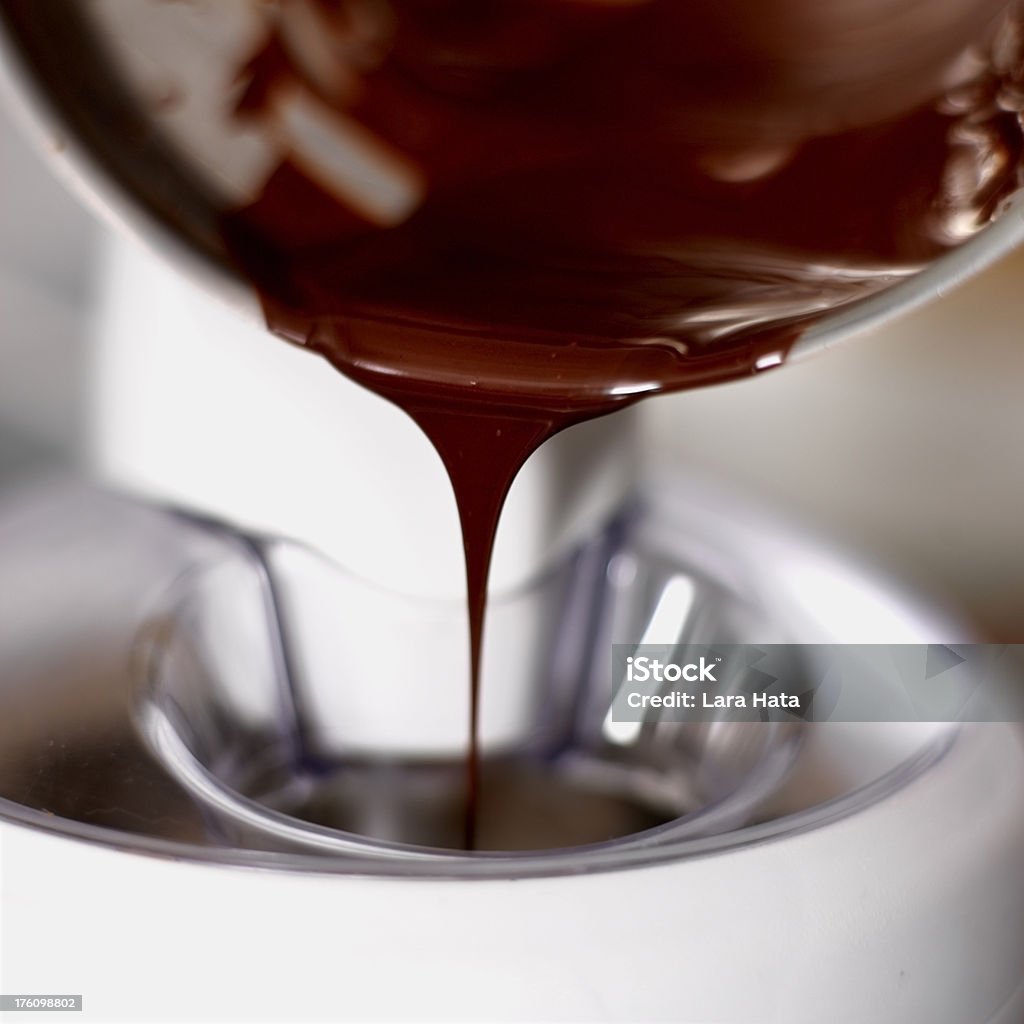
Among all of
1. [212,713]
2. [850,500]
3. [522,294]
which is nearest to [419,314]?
[522,294]

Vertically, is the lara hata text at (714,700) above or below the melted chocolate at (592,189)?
below

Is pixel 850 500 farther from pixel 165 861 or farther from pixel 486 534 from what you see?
pixel 165 861

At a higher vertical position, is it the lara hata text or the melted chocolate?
the melted chocolate

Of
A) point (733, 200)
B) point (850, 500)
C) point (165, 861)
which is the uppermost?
point (733, 200)

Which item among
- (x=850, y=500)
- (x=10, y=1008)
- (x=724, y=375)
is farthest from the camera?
(x=850, y=500)
